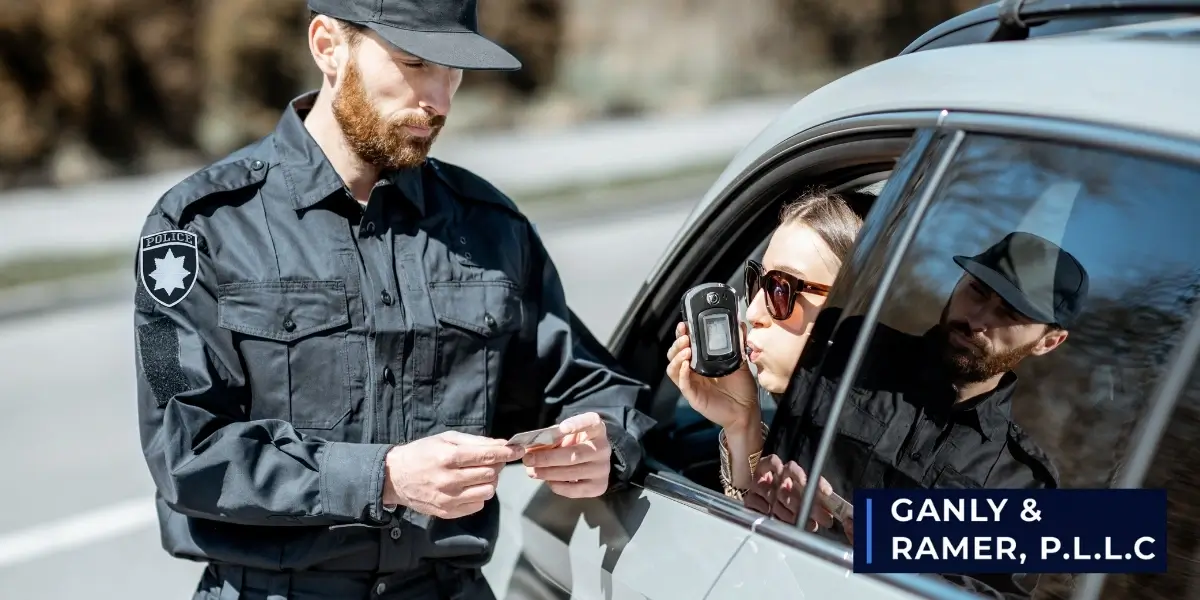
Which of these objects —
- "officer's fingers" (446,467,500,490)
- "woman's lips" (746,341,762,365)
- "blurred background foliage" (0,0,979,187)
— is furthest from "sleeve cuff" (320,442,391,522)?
"blurred background foliage" (0,0,979,187)

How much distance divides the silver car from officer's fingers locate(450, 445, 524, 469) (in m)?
0.24

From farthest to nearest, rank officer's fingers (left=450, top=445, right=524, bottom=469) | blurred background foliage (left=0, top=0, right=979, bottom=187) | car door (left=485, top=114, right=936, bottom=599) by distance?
blurred background foliage (left=0, top=0, right=979, bottom=187)
officer's fingers (left=450, top=445, right=524, bottom=469)
car door (left=485, top=114, right=936, bottom=599)

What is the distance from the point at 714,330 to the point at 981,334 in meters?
0.56

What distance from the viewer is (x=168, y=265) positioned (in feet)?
6.81

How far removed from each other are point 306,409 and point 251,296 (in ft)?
0.68

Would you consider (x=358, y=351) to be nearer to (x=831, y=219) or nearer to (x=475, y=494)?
(x=475, y=494)

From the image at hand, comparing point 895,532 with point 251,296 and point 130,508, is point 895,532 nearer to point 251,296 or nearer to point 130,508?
point 251,296

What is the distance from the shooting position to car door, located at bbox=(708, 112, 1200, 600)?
127 centimetres

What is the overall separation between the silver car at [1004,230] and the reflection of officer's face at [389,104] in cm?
50

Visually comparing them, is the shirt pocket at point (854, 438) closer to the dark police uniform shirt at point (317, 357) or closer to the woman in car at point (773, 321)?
the woman in car at point (773, 321)

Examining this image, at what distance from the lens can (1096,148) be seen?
4.51ft

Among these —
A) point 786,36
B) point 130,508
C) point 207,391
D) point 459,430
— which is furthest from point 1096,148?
point 786,36

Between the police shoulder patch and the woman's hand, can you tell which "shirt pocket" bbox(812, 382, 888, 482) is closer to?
the woman's hand

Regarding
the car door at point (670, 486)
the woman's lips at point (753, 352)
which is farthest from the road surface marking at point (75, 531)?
the woman's lips at point (753, 352)
